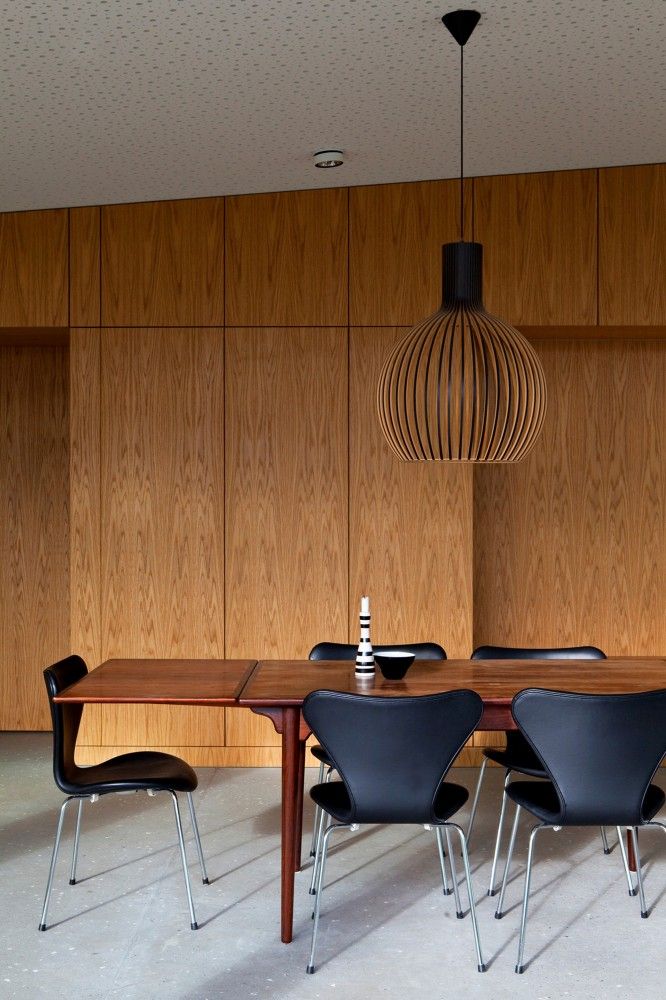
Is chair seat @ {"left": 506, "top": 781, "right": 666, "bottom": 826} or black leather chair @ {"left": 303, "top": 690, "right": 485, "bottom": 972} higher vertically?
black leather chair @ {"left": 303, "top": 690, "right": 485, "bottom": 972}

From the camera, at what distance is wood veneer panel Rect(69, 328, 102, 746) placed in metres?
5.64

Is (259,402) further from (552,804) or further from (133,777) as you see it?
(552,804)

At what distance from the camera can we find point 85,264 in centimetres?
564

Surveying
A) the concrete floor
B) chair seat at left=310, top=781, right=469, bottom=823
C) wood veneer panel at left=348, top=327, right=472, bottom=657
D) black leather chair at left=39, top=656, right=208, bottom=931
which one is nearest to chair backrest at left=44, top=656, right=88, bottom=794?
black leather chair at left=39, top=656, right=208, bottom=931

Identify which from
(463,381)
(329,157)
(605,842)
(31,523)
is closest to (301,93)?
A: (329,157)

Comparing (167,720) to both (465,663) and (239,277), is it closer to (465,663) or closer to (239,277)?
(465,663)

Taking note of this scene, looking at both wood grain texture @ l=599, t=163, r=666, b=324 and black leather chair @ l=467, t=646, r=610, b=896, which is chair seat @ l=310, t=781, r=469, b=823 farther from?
wood grain texture @ l=599, t=163, r=666, b=324

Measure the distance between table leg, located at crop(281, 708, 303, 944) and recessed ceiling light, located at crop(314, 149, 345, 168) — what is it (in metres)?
2.78

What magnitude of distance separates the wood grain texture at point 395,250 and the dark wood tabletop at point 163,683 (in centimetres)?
229

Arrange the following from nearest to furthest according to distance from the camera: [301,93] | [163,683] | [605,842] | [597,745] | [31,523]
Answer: [597,745] → [163,683] → [301,93] → [605,842] → [31,523]

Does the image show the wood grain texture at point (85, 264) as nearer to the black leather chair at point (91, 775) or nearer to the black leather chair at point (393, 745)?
the black leather chair at point (91, 775)

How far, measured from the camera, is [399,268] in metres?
5.66

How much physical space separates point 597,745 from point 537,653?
4.64ft

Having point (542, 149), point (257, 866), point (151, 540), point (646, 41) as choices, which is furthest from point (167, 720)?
point (646, 41)
